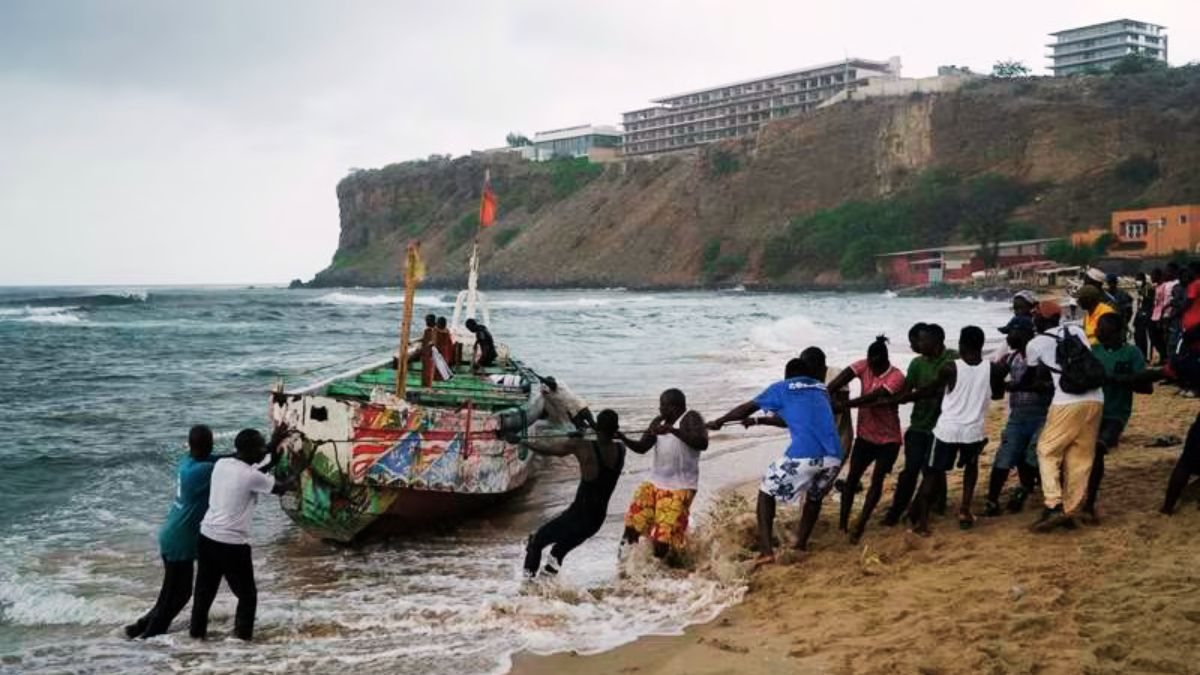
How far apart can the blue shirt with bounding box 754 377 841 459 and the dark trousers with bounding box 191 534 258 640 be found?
3596mm

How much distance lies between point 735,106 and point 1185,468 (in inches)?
4790

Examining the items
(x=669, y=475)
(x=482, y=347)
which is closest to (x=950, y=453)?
(x=669, y=475)

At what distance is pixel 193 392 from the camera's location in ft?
76.1

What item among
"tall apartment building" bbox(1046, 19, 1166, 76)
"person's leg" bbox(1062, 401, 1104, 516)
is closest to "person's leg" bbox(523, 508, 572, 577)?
"person's leg" bbox(1062, 401, 1104, 516)

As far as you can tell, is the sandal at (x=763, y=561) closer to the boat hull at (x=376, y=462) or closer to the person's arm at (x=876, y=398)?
the person's arm at (x=876, y=398)

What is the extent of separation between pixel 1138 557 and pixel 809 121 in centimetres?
9723

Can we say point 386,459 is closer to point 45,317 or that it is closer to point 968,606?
point 968,606

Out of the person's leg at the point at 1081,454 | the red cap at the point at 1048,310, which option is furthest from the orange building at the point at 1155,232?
the person's leg at the point at 1081,454

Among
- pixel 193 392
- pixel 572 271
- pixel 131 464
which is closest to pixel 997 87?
pixel 572 271

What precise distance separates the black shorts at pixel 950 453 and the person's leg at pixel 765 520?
1.26m

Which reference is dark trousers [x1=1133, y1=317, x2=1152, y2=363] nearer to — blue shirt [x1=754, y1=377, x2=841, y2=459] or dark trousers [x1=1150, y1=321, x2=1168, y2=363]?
dark trousers [x1=1150, y1=321, x2=1168, y2=363]

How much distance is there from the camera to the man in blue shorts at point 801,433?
23.2ft

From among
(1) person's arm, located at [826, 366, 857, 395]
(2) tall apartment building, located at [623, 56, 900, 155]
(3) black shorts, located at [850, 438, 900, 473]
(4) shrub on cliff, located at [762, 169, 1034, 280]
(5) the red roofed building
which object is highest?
(2) tall apartment building, located at [623, 56, 900, 155]

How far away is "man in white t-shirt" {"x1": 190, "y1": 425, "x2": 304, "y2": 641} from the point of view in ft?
21.4
